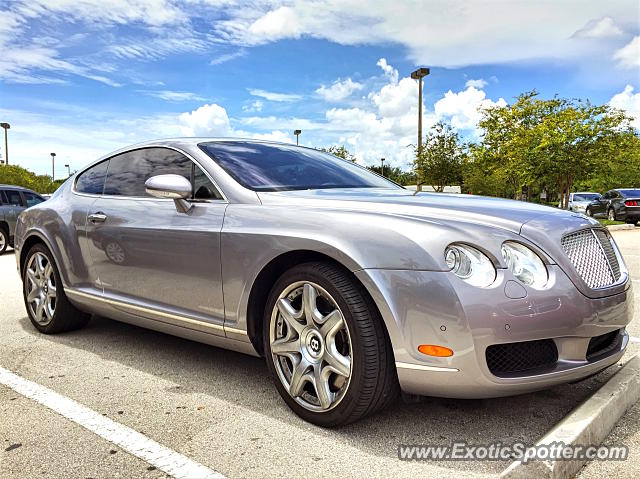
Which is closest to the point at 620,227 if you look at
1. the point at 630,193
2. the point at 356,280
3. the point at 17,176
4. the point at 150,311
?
the point at 630,193

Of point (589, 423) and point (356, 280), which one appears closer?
point (589, 423)

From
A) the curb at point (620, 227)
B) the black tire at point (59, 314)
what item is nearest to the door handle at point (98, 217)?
the black tire at point (59, 314)

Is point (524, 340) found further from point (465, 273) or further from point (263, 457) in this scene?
point (263, 457)

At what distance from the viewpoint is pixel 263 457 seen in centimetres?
243

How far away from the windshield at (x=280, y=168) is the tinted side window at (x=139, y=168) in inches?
8.2

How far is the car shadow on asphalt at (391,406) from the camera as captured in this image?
2611mm

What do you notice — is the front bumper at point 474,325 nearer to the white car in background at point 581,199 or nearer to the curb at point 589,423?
the curb at point 589,423

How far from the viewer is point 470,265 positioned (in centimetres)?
238

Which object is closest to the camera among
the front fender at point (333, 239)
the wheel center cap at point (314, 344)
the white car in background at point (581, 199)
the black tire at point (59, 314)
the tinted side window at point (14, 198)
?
the front fender at point (333, 239)

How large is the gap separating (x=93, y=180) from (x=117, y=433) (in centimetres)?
236

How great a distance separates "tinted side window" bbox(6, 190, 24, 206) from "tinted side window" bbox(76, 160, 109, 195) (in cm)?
978

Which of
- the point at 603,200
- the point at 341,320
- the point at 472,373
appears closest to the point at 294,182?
the point at 341,320

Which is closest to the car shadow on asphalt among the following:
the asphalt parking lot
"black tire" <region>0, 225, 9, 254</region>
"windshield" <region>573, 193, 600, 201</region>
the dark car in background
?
the asphalt parking lot

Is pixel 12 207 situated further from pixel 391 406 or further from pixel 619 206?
pixel 619 206
